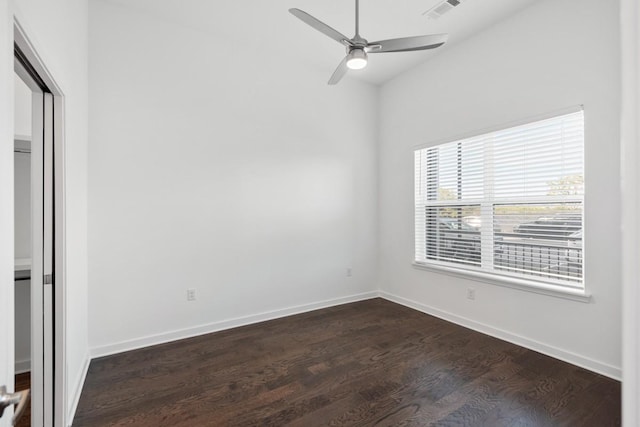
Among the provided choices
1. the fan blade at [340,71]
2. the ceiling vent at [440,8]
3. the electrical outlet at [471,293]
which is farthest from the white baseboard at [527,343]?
the ceiling vent at [440,8]

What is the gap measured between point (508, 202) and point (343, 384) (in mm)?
2355

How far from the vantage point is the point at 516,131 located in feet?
9.91

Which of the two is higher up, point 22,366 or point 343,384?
point 22,366

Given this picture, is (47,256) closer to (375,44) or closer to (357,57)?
(357,57)

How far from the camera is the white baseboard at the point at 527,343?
2.42 meters

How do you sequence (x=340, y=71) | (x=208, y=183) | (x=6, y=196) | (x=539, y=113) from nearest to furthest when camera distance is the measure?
(x=6, y=196) < (x=340, y=71) < (x=539, y=113) < (x=208, y=183)

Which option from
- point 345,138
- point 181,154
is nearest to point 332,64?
point 345,138

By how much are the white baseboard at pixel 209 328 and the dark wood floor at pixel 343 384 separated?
3.8 inches

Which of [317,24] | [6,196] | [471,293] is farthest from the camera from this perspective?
[471,293]

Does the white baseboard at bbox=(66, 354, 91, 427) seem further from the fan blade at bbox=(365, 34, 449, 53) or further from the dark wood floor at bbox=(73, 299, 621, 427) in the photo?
the fan blade at bbox=(365, 34, 449, 53)

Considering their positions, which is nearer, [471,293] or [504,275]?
[504,275]

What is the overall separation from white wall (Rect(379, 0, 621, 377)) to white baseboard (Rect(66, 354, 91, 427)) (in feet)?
11.4

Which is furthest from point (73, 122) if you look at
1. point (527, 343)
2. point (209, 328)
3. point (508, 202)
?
point (527, 343)

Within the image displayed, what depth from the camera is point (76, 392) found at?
6.92 feet
